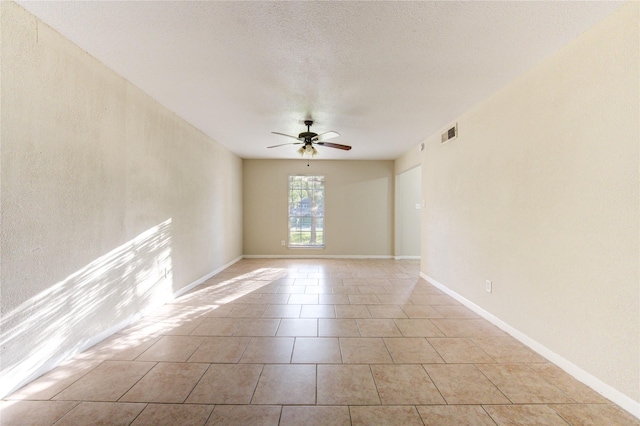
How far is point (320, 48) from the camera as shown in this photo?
2.17 metres

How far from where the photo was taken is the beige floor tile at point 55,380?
1.80m

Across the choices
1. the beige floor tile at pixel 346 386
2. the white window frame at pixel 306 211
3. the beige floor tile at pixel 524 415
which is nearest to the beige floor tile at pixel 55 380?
the beige floor tile at pixel 346 386

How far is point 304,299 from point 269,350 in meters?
1.40

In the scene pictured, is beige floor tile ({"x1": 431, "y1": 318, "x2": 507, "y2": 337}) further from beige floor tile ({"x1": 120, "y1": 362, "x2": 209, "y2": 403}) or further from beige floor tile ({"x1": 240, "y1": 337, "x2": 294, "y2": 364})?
beige floor tile ({"x1": 120, "y1": 362, "x2": 209, "y2": 403})

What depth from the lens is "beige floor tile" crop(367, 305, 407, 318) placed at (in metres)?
3.21

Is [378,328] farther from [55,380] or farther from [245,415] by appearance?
[55,380]

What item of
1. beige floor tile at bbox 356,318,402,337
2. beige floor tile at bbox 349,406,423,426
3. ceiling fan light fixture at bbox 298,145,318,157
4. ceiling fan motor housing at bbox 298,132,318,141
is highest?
ceiling fan motor housing at bbox 298,132,318,141

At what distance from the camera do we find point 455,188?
3.88 m

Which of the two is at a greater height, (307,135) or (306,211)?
(307,135)

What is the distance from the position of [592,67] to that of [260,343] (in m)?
3.31

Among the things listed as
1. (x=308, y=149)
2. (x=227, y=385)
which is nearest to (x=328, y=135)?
(x=308, y=149)

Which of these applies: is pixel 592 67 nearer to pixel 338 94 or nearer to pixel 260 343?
pixel 338 94

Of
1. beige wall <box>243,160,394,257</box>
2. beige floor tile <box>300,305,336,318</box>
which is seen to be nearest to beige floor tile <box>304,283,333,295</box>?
beige floor tile <box>300,305,336,318</box>

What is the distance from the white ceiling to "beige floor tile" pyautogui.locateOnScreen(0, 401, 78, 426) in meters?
2.47
